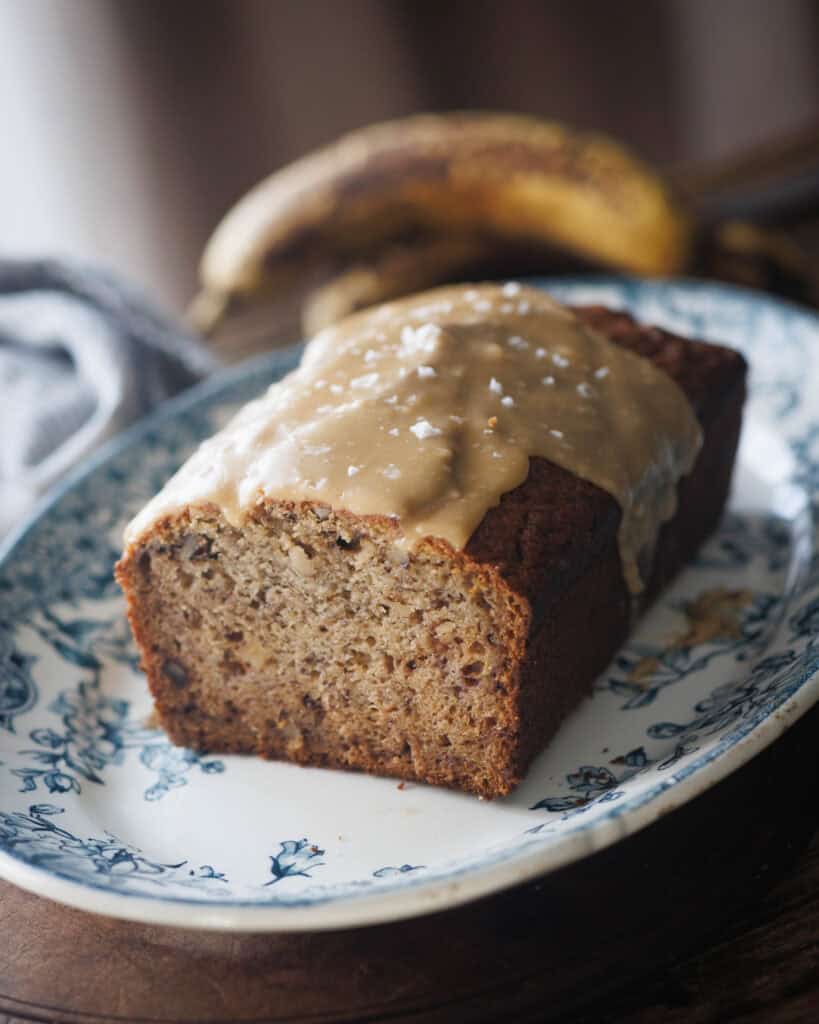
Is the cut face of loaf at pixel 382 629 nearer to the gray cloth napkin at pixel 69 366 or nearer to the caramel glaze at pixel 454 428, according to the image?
Answer: the caramel glaze at pixel 454 428

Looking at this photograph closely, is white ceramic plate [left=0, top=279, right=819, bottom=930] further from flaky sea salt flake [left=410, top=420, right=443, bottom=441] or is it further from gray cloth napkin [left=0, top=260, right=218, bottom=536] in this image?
flaky sea salt flake [left=410, top=420, right=443, bottom=441]

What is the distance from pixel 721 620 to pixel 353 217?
207 centimetres

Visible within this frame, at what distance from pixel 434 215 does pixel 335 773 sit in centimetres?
223

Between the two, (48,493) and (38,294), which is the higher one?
(38,294)

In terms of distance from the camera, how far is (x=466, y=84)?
6.63 m

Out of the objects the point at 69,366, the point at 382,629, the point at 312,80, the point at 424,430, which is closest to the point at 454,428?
the point at 424,430

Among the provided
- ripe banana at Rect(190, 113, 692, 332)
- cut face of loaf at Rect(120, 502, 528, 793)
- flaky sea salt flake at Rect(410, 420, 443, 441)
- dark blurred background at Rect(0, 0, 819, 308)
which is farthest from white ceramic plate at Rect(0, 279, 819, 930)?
dark blurred background at Rect(0, 0, 819, 308)

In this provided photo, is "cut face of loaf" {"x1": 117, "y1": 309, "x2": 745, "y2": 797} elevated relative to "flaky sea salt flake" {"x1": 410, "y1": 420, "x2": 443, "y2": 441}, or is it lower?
lower

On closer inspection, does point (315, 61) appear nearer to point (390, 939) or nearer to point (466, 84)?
point (466, 84)

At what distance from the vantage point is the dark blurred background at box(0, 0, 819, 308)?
627cm

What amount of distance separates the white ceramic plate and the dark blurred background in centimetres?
369

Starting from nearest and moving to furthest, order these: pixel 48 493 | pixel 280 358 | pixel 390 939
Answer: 1. pixel 390 939
2. pixel 48 493
3. pixel 280 358

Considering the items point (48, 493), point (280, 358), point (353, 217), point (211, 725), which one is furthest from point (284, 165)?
point (211, 725)

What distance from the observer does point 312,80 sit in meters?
6.58
